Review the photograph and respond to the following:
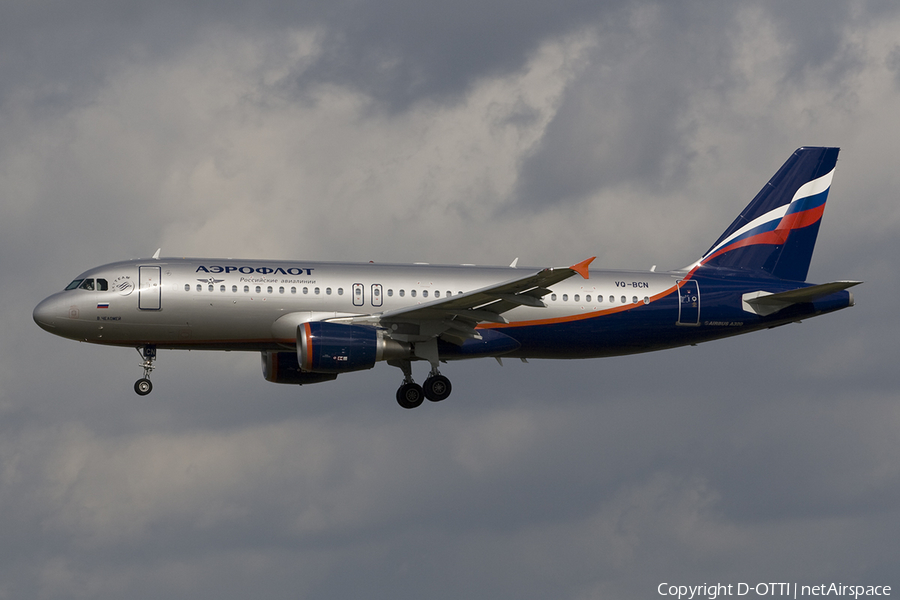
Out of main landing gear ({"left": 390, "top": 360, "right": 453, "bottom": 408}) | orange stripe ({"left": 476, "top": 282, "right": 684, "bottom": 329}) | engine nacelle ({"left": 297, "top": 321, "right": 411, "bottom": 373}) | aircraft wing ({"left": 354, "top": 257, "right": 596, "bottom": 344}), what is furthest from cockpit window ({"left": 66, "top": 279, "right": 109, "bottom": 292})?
orange stripe ({"left": 476, "top": 282, "right": 684, "bottom": 329})

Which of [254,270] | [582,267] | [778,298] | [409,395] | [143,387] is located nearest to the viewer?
[582,267]

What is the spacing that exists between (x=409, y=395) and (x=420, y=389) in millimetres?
511

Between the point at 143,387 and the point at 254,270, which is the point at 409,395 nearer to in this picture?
the point at 254,270

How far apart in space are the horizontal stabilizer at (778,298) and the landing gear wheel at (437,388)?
12.1 meters

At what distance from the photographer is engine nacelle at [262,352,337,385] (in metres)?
48.6

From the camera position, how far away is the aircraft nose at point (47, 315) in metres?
43.9

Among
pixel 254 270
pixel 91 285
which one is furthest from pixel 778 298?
pixel 91 285

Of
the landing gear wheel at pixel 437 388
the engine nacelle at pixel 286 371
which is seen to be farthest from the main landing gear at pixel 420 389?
the engine nacelle at pixel 286 371

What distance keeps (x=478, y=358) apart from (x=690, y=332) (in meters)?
8.46

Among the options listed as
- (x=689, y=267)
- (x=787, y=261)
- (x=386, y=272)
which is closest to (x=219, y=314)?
(x=386, y=272)

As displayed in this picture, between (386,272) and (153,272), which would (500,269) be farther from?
(153,272)

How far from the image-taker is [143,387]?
45.3m

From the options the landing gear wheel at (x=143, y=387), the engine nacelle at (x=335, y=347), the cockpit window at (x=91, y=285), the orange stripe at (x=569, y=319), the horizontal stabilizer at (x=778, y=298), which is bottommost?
the landing gear wheel at (x=143, y=387)

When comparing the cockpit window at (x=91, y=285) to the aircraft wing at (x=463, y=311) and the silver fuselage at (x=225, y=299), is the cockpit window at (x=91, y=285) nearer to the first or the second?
the silver fuselage at (x=225, y=299)
